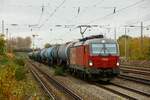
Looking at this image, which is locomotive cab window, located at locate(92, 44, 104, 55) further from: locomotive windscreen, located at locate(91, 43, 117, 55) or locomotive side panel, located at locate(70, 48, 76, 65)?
locomotive side panel, located at locate(70, 48, 76, 65)

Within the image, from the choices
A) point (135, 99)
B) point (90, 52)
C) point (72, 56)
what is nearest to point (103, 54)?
point (90, 52)

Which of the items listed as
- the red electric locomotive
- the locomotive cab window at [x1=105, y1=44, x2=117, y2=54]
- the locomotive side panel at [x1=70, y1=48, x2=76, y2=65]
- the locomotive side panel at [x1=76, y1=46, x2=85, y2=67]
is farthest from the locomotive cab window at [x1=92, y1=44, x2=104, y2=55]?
the locomotive side panel at [x1=70, y1=48, x2=76, y2=65]

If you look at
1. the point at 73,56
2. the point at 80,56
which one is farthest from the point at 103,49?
the point at 73,56

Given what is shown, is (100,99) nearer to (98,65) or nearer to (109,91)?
(109,91)

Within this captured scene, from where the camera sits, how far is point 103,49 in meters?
26.0

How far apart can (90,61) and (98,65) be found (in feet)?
1.77

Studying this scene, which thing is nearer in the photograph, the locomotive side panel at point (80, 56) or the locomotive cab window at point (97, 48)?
the locomotive cab window at point (97, 48)

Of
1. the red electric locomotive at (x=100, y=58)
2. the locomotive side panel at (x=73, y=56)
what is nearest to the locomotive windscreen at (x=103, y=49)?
the red electric locomotive at (x=100, y=58)

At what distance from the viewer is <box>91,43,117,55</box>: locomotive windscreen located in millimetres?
25828

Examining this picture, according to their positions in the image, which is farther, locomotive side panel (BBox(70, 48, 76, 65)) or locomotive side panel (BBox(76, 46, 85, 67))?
locomotive side panel (BBox(70, 48, 76, 65))

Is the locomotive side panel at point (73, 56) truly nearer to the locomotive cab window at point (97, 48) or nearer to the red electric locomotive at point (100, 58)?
the red electric locomotive at point (100, 58)

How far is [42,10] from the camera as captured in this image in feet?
128

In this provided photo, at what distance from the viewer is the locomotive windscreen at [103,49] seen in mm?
25828

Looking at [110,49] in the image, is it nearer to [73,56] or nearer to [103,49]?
[103,49]
